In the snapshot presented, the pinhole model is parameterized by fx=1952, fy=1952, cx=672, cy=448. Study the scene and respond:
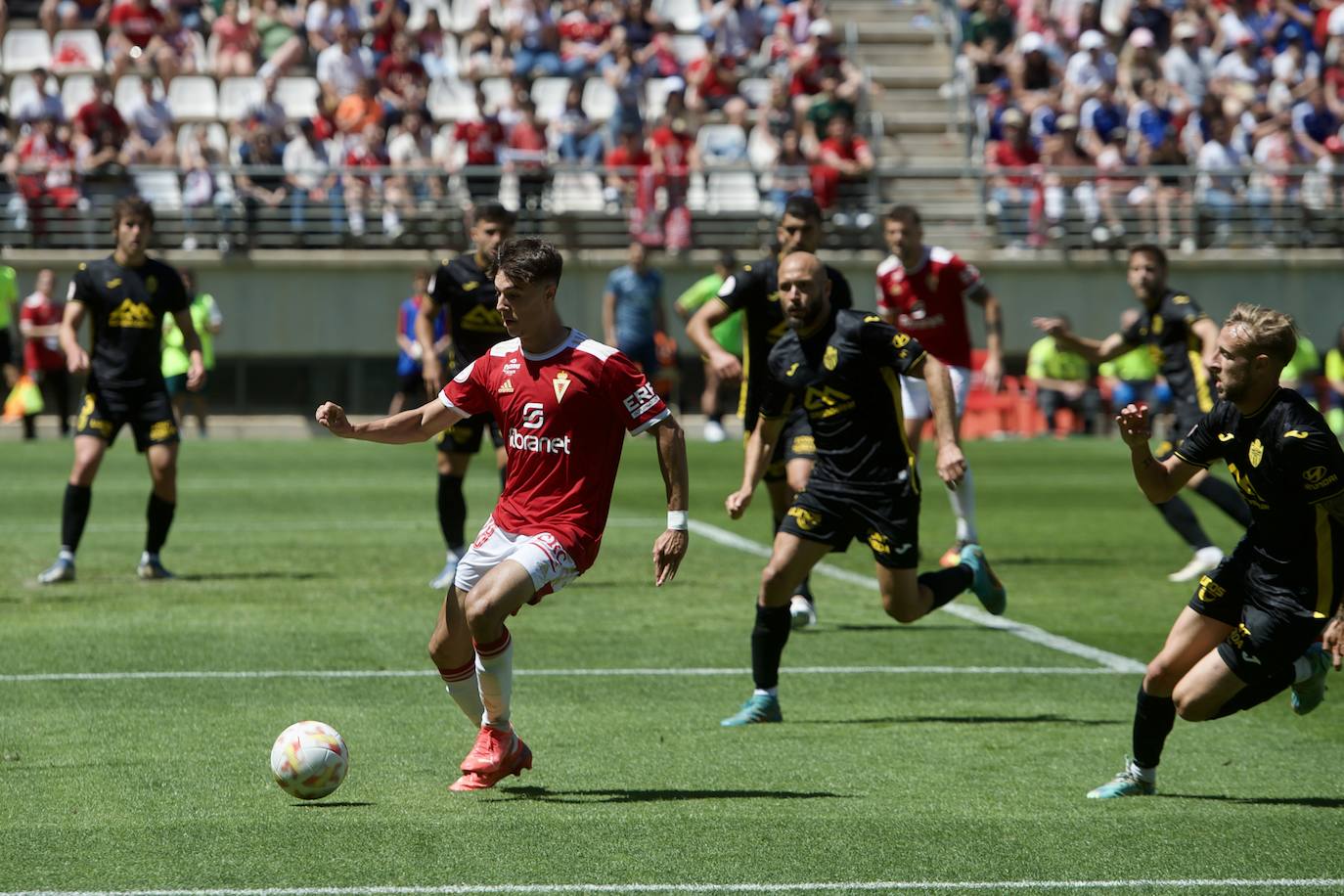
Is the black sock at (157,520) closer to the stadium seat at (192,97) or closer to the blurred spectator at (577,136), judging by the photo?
the blurred spectator at (577,136)

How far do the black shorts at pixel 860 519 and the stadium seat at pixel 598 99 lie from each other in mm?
23327

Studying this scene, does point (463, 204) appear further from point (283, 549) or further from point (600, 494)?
point (600, 494)

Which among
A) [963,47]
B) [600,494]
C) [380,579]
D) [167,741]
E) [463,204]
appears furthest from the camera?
[963,47]

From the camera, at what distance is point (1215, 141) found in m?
30.9

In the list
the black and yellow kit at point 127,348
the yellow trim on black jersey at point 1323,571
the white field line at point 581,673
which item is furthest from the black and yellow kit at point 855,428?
the black and yellow kit at point 127,348

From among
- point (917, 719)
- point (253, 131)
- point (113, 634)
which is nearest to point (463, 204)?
point (253, 131)

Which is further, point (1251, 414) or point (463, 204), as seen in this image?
point (463, 204)

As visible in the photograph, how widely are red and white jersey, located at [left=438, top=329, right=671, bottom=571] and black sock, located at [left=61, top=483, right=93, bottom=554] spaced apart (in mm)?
6299

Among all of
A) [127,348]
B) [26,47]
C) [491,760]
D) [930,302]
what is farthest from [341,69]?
[491,760]

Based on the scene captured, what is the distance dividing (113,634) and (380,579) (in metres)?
2.73

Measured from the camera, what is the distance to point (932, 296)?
516 inches

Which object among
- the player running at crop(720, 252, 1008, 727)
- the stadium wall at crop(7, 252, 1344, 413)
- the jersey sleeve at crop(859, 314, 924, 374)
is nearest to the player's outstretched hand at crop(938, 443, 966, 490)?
the player running at crop(720, 252, 1008, 727)

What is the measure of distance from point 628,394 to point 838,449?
195 centimetres

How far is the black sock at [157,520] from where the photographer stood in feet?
40.6
